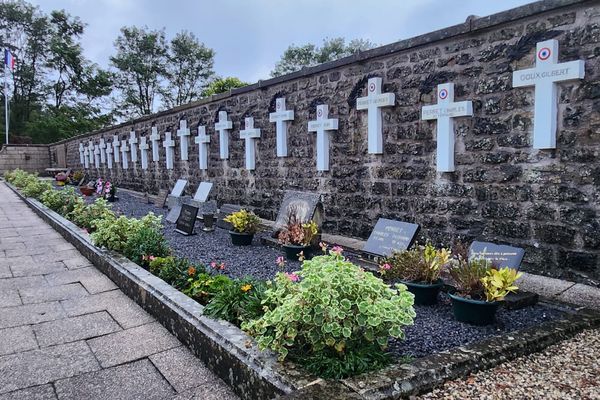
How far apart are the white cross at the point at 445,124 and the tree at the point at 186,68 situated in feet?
103

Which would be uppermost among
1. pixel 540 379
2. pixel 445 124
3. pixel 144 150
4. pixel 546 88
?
pixel 546 88

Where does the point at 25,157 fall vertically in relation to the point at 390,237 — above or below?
above

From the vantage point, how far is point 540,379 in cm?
210

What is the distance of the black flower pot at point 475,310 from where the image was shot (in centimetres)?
281

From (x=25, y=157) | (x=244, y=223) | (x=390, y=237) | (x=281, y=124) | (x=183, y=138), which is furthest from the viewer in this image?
(x=25, y=157)

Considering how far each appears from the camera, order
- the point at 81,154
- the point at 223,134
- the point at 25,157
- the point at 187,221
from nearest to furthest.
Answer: the point at 187,221, the point at 223,134, the point at 81,154, the point at 25,157

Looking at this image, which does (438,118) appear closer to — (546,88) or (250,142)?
(546,88)

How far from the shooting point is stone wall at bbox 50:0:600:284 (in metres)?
3.71

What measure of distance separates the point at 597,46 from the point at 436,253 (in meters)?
2.14

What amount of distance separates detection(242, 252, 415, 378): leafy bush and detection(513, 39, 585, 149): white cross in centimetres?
250

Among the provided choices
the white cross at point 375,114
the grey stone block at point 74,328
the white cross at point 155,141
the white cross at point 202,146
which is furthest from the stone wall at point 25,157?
the grey stone block at point 74,328

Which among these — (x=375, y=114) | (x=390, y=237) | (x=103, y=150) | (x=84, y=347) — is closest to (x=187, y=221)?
(x=375, y=114)

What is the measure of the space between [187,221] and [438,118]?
3.92m

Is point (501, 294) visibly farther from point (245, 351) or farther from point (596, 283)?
point (245, 351)
